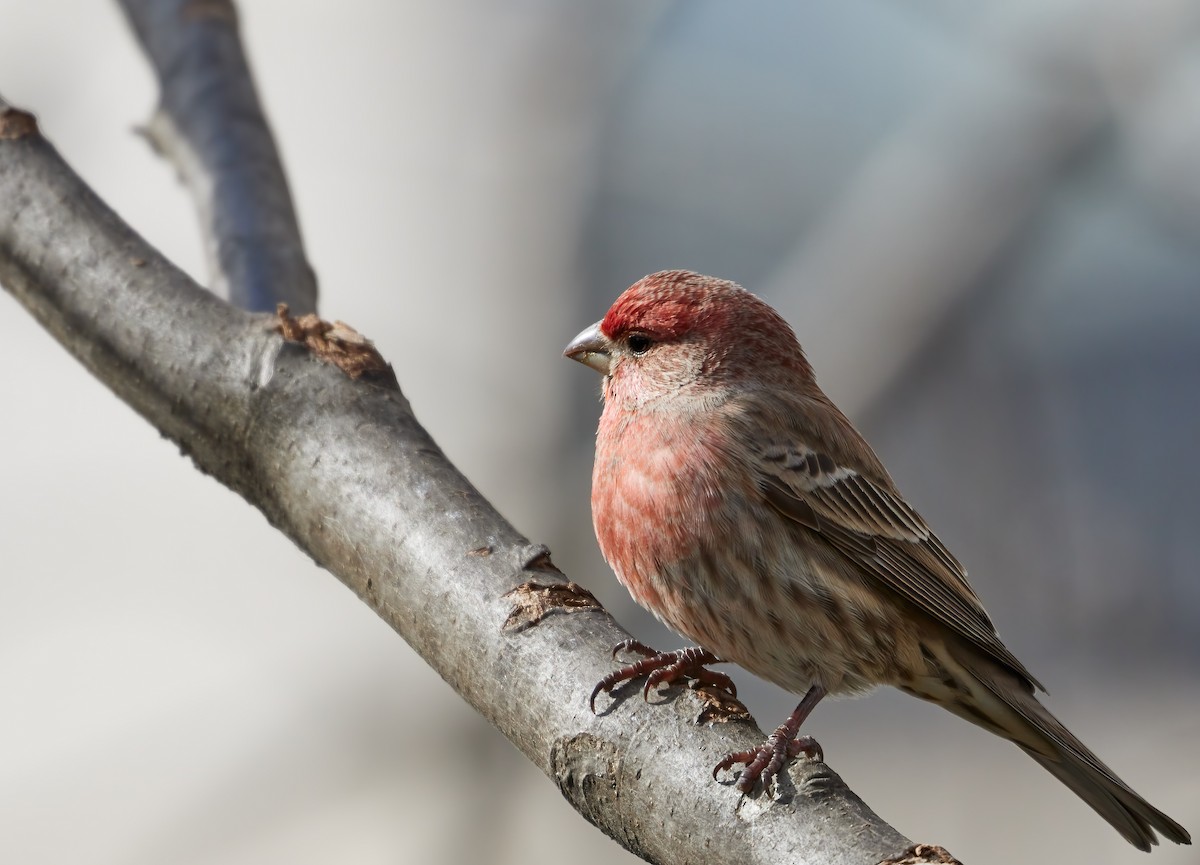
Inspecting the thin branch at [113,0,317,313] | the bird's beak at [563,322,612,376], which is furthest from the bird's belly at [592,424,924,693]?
the thin branch at [113,0,317,313]

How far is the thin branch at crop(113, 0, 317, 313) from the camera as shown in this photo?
3195 mm

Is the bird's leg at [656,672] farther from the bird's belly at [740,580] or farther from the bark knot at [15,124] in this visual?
the bark knot at [15,124]

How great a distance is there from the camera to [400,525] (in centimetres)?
239

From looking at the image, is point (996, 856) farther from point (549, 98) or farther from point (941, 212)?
point (549, 98)

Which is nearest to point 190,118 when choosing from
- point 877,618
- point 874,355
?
point 877,618

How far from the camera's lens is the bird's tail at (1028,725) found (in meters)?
3.09

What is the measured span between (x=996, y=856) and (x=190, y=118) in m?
4.98

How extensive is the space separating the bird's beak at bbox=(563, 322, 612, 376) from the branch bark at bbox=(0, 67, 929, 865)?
101 centimetres

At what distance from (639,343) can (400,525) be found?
134 centimetres

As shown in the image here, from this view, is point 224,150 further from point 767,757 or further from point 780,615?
point 767,757

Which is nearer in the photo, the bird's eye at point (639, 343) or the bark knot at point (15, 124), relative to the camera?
the bark knot at point (15, 124)

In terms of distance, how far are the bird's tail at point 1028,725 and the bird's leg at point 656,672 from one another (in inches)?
39.5

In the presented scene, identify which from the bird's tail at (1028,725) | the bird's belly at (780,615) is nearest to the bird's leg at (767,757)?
the bird's belly at (780,615)

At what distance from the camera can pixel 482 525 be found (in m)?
2.37
